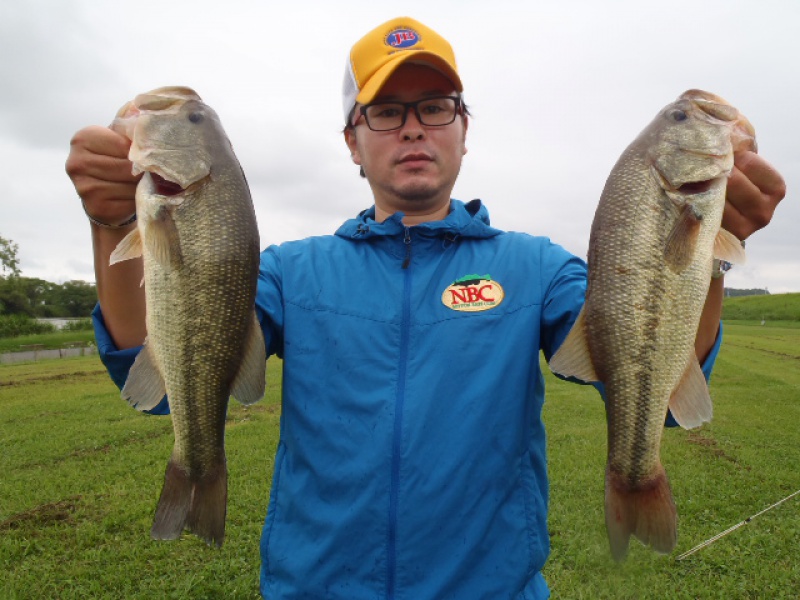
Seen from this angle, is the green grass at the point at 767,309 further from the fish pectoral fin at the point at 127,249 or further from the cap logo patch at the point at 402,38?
the fish pectoral fin at the point at 127,249

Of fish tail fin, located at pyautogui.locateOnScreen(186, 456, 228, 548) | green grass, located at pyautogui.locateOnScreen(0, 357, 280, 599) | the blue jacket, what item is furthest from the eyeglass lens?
green grass, located at pyautogui.locateOnScreen(0, 357, 280, 599)

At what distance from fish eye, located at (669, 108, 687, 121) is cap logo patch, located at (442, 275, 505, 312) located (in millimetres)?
1040

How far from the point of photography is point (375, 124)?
2.93 m

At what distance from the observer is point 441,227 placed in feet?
9.27

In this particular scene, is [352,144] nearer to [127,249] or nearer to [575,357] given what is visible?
A: [127,249]

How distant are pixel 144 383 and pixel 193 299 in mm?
441

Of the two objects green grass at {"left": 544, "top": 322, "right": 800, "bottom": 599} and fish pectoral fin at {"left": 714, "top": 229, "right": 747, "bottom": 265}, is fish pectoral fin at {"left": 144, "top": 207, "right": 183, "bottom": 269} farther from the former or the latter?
green grass at {"left": 544, "top": 322, "right": 800, "bottom": 599}

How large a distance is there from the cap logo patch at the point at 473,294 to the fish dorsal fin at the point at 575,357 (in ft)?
1.24

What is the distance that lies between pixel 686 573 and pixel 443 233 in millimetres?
5013

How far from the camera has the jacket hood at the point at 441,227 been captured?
2.84 metres

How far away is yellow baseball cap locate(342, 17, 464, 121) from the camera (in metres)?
2.88

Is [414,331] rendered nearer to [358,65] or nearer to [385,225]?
[385,225]

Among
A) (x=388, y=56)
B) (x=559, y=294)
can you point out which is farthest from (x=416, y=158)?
(x=559, y=294)

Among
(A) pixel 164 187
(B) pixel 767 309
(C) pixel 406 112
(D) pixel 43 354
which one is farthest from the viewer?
(B) pixel 767 309
